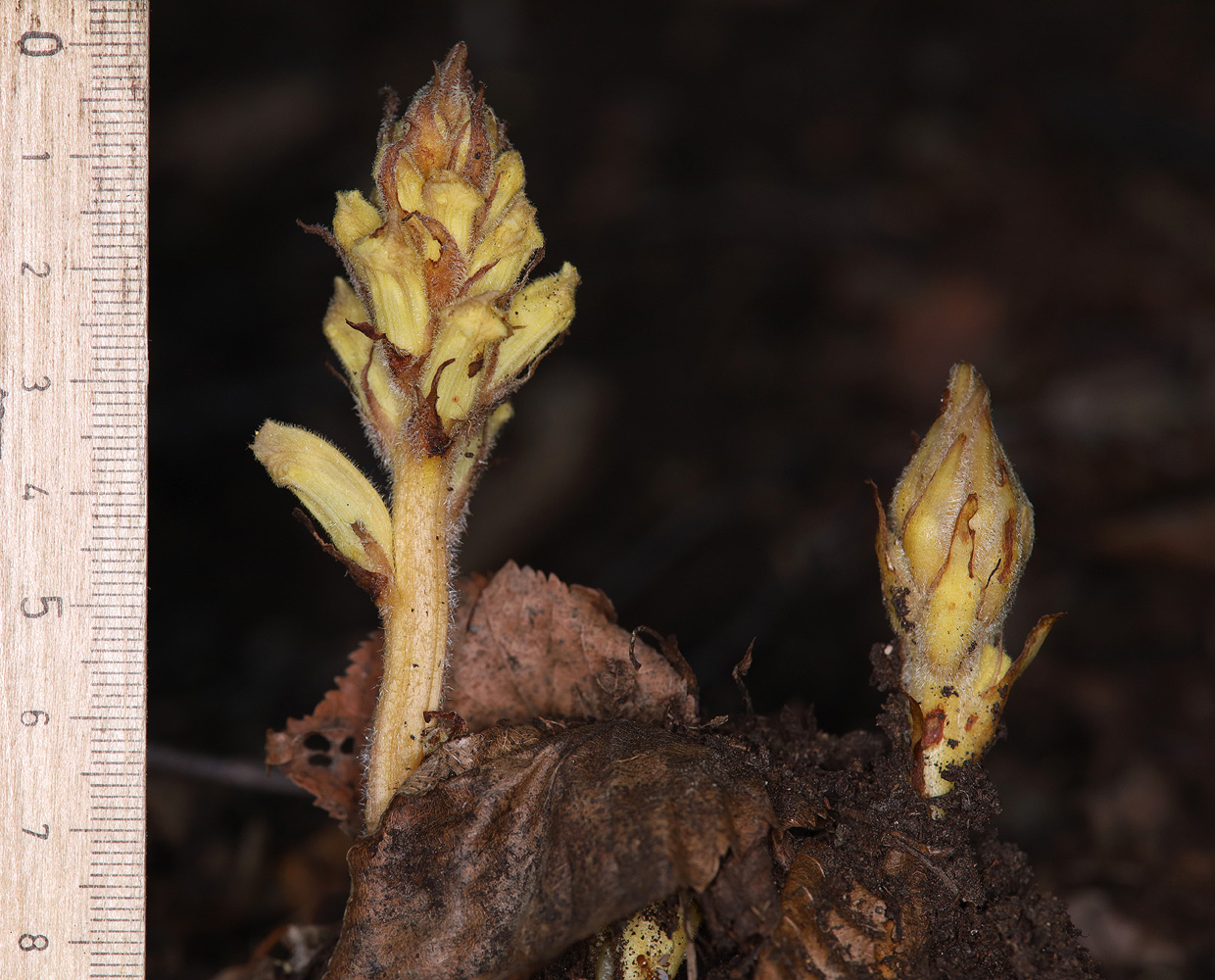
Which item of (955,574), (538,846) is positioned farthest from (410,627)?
(955,574)

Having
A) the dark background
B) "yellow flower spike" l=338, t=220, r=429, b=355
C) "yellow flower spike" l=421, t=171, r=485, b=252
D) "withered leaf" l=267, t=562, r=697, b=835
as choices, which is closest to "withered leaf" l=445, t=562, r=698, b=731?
"withered leaf" l=267, t=562, r=697, b=835

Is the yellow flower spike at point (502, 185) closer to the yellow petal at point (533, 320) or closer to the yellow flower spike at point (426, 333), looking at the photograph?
the yellow flower spike at point (426, 333)

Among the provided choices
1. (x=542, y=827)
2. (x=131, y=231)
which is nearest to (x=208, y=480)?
(x=131, y=231)

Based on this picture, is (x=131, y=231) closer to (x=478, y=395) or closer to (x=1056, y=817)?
(x=478, y=395)

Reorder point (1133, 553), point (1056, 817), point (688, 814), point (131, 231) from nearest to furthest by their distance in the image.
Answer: point (688, 814) → point (131, 231) → point (1056, 817) → point (1133, 553)

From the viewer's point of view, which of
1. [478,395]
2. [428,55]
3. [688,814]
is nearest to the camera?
[688,814]
